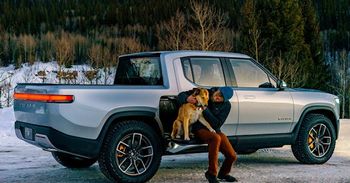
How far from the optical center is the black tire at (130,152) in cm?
694

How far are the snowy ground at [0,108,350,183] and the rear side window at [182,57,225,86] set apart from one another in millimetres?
1434

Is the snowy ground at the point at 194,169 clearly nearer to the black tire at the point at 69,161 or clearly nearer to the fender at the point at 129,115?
the black tire at the point at 69,161

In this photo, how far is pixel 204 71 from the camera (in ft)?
26.4

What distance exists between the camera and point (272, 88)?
28.5 ft

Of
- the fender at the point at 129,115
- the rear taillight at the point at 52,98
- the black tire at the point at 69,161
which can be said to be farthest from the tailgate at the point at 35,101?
the black tire at the point at 69,161

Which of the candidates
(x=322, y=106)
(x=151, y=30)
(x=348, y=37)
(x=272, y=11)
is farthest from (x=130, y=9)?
(x=322, y=106)

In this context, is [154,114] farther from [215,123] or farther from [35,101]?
[35,101]

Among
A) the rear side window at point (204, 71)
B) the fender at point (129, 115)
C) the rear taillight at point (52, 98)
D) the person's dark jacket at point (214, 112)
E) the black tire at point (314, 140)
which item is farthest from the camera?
the black tire at point (314, 140)

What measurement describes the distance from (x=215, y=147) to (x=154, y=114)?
980 mm

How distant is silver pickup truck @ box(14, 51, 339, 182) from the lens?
670 cm

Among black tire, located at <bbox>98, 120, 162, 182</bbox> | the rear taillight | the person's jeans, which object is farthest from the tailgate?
the person's jeans

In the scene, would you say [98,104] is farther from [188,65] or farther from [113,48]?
[113,48]

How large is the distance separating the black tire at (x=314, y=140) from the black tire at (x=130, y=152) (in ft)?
9.56

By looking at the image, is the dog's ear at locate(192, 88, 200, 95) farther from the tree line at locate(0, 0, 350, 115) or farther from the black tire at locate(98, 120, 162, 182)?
the tree line at locate(0, 0, 350, 115)
